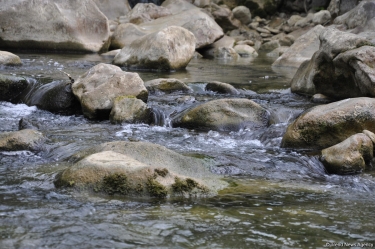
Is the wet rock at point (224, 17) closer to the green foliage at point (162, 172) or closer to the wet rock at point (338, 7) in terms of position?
the wet rock at point (338, 7)

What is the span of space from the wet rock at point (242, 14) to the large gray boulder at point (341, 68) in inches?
721

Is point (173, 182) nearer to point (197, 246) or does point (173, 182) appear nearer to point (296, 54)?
point (197, 246)

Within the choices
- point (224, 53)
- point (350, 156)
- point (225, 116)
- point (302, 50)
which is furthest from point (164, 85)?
point (224, 53)

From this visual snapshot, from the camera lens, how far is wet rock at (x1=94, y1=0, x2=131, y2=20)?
23484mm

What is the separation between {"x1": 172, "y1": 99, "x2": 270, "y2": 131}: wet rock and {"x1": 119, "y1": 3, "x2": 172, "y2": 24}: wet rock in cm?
1410

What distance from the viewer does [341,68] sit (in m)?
8.87

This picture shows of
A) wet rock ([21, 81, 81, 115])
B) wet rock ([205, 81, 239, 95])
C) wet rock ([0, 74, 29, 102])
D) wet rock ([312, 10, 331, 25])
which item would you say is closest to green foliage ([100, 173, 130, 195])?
wet rock ([21, 81, 81, 115])

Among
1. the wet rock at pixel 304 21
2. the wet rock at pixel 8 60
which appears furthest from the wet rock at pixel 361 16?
the wet rock at pixel 8 60

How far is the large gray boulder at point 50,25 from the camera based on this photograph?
51.5 ft

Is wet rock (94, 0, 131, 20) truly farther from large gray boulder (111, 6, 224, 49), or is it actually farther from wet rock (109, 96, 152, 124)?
wet rock (109, 96, 152, 124)

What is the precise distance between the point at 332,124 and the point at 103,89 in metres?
3.76

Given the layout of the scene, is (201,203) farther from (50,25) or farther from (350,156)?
(50,25)

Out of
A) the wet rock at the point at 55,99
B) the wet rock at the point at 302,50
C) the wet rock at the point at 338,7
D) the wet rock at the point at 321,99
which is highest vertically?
the wet rock at the point at 338,7

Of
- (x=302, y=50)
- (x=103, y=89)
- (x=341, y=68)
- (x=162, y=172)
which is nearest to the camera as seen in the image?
(x=162, y=172)
